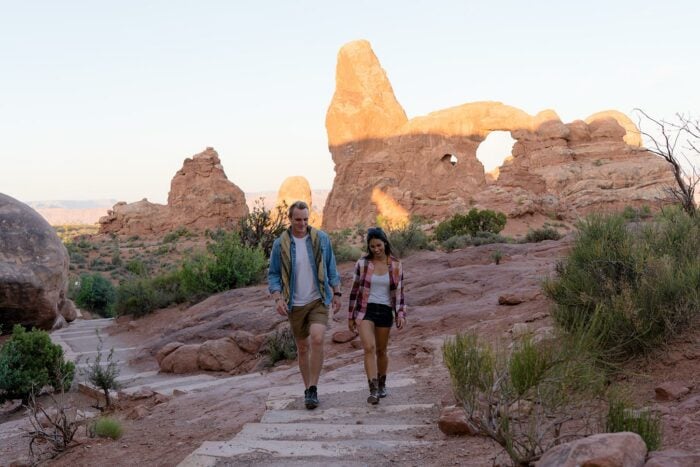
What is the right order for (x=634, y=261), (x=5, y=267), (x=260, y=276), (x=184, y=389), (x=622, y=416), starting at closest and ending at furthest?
(x=622, y=416) → (x=634, y=261) → (x=184, y=389) → (x=5, y=267) → (x=260, y=276)

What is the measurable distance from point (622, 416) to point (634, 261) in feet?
10.3

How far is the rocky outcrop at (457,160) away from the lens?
3959 cm

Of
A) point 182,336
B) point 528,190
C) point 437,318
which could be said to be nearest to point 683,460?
point 437,318

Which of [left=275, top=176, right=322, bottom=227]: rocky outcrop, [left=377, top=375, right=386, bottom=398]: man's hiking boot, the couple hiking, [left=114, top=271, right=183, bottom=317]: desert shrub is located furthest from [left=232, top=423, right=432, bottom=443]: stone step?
[left=275, top=176, right=322, bottom=227]: rocky outcrop

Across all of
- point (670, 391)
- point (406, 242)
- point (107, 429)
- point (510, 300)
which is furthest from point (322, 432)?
point (406, 242)

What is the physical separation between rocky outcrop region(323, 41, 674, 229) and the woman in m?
32.4

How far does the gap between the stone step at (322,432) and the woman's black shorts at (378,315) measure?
1032 mm

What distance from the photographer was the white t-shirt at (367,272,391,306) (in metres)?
5.73

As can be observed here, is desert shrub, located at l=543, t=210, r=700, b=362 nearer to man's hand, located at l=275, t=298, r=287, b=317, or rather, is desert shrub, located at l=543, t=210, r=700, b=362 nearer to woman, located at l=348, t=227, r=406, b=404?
woman, located at l=348, t=227, r=406, b=404

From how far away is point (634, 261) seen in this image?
6.17 meters

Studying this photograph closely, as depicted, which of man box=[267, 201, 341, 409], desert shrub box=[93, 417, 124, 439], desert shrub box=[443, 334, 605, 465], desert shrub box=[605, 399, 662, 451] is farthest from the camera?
man box=[267, 201, 341, 409]

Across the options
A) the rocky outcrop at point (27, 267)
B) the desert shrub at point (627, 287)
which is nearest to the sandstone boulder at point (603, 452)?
the desert shrub at point (627, 287)

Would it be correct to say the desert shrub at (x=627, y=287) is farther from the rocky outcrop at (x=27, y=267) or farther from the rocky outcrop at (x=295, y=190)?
the rocky outcrop at (x=295, y=190)

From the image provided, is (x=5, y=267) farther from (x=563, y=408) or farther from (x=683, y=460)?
(x=683, y=460)
